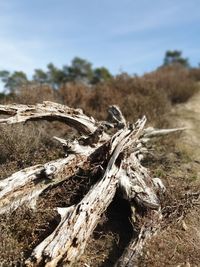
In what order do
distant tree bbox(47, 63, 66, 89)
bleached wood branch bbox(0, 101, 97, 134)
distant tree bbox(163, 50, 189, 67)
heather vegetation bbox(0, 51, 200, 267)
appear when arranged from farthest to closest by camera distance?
distant tree bbox(163, 50, 189, 67)
distant tree bbox(47, 63, 66, 89)
bleached wood branch bbox(0, 101, 97, 134)
heather vegetation bbox(0, 51, 200, 267)

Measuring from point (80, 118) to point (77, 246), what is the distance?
235cm

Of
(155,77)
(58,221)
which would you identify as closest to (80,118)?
(58,221)

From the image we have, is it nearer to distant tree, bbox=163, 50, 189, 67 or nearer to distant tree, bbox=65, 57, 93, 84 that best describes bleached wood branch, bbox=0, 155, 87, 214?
distant tree, bbox=65, 57, 93, 84

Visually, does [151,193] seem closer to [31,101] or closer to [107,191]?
[107,191]

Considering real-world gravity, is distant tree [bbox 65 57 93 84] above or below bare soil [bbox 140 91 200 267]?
above

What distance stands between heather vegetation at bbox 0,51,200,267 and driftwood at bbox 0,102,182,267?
0.61ft

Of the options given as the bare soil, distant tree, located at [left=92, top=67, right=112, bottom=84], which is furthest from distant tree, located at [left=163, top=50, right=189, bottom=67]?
the bare soil

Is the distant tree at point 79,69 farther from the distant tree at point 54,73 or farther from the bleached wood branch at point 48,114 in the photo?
the bleached wood branch at point 48,114

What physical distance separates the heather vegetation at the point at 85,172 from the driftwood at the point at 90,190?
187 millimetres

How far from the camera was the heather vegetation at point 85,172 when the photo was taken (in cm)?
470

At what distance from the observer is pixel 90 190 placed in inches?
203

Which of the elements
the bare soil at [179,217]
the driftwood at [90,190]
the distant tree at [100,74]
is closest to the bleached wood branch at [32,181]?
the driftwood at [90,190]

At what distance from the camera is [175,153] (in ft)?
27.0

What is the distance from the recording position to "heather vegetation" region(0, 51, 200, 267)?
4.70 m
